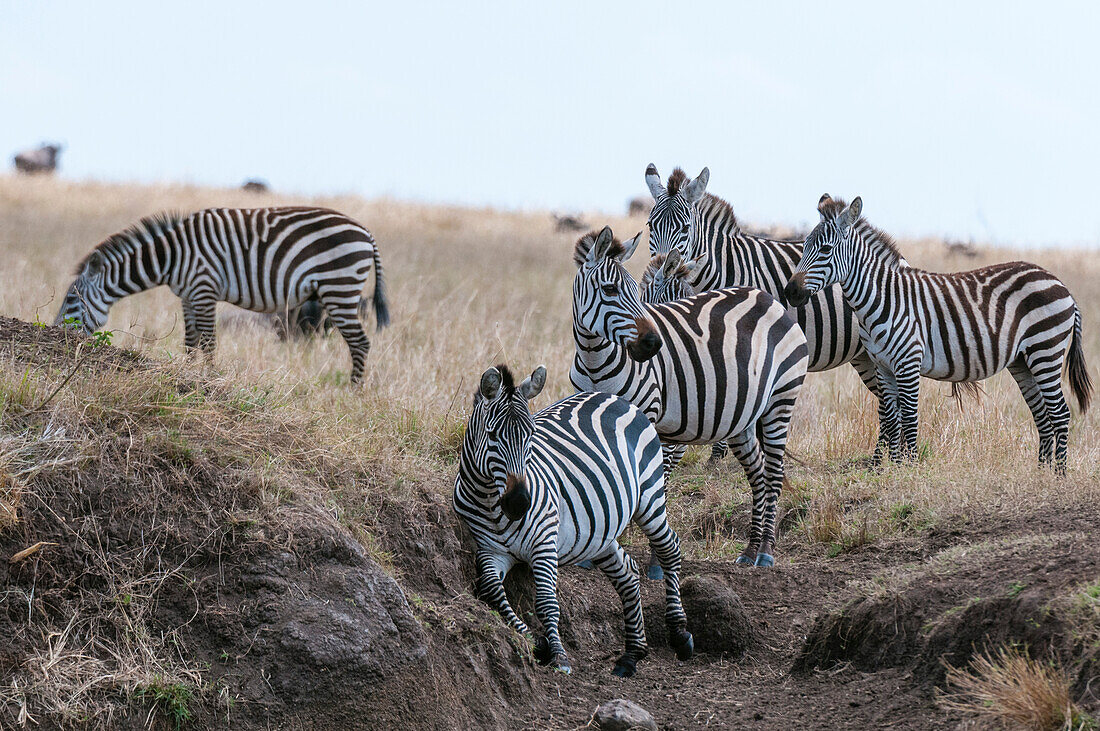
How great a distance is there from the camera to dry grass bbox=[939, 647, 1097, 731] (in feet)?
12.0

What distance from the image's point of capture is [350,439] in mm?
5902

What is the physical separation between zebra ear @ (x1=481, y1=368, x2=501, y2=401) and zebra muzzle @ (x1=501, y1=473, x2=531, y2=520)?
45 centimetres

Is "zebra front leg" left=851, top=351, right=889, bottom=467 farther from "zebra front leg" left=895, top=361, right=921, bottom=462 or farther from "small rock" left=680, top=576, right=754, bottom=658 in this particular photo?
"small rock" left=680, top=576, right=754, bottom=658

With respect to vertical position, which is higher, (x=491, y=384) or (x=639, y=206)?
(x=639, y=206)

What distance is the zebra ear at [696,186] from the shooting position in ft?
29.9

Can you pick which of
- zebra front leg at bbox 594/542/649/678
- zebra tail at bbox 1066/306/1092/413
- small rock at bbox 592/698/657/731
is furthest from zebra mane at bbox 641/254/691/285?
Result: small rock at bbox 592/698/657/731

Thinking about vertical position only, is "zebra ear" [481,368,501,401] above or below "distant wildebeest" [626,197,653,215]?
below

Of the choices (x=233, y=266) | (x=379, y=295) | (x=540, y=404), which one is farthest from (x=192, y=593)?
(x=379, y=295)

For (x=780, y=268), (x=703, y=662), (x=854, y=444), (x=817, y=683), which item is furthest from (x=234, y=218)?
(x=817, y=683)

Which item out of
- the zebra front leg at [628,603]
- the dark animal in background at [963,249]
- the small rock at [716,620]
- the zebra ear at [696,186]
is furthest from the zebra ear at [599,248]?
the dark animal in background at [963,249]

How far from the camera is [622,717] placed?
14.5 feet

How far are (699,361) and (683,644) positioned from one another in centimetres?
209

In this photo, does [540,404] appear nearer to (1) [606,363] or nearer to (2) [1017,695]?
(1) [606,363]

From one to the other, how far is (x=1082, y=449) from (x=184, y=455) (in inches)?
334
